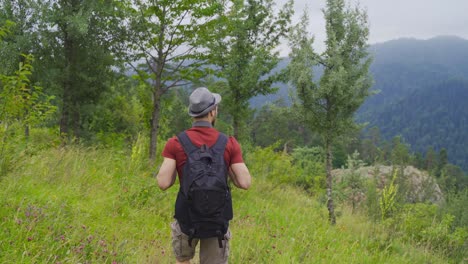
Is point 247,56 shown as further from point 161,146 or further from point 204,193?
point 204,193

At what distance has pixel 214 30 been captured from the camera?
10.8 metres

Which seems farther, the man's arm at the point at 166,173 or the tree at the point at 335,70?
the tree at the point at 335,70

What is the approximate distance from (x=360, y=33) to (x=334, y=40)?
682mm

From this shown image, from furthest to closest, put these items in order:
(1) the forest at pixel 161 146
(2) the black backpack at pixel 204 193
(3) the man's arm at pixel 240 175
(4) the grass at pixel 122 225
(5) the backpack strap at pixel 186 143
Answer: (1) the forest at pixel 161 146, (4) the grass at pixel 122 225, (3) the man's arm at pixel 240 175, (5) the backpack strap at pixel 186 143, (2) the black backpack at pixel 204 193

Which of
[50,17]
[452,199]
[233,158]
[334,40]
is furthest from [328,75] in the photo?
[452,199]

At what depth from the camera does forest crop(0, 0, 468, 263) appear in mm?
4336

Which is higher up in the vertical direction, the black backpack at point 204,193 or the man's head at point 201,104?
the man's head at point 201,104

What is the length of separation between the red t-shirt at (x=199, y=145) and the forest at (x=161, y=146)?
138 centimetres

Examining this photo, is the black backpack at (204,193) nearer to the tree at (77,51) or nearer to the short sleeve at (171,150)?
the short sleeve at (171,150)

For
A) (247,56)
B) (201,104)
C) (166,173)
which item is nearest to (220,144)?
(201,104)

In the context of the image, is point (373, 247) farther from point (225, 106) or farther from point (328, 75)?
point (225, 106)

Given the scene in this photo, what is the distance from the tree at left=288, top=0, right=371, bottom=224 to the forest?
30 mm

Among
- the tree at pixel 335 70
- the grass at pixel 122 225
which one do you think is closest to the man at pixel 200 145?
the grass at pixel 122 225

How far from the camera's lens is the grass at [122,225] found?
3521 millimetres
